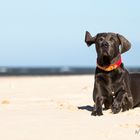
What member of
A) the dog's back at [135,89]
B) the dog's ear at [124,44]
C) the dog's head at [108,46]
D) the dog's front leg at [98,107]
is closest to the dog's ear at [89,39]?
the dog's head at [108,46]

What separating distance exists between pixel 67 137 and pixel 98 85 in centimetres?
327

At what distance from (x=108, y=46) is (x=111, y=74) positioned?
48 cm

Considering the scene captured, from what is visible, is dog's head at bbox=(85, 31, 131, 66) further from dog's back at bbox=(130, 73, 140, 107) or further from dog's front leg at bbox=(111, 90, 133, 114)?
dog's back at bbox=(130, 73, 140, 107)

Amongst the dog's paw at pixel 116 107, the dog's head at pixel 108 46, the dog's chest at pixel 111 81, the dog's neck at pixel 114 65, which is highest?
the dog's head at pixel 108 46

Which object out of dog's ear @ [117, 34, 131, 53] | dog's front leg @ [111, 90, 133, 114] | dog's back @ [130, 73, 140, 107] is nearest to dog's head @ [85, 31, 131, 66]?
dog's ear @ [117, 34, 131, 53]

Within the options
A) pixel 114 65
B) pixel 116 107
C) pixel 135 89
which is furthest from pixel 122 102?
pixel 135 89

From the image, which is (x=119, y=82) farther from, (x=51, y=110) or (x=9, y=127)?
(x=9, y=127)

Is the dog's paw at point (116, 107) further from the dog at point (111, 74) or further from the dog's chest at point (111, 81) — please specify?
the dog's chest at point (111, 81)

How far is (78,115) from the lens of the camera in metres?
9.34

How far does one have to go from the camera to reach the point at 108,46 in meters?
9.72

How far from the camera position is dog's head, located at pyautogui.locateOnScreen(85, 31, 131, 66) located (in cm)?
972

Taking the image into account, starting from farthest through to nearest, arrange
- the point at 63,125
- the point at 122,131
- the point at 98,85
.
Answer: the point at 98,85, the point at 63,125, the point at 122,131

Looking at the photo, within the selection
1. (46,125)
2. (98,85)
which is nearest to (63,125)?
(46,125)

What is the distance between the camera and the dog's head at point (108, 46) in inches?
383
